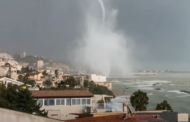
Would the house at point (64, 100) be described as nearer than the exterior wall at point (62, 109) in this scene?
No

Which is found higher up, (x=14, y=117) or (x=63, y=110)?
(x=14, y=117)

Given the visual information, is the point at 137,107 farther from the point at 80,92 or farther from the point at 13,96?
the point at 13,96

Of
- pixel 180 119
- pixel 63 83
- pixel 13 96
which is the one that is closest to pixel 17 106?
pixel 13 96

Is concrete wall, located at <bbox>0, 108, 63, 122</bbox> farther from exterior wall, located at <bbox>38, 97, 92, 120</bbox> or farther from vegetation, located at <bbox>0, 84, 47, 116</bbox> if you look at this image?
exterior wall, located at <bbox>38, 97, 92, 120</bbox>

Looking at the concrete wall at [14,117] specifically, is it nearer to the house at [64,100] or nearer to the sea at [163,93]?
the sea at [163,93]

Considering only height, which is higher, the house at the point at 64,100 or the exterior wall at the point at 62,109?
the house at the point at 64,100

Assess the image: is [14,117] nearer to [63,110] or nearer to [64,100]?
[63,110]

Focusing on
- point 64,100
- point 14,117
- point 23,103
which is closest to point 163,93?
point 64,100

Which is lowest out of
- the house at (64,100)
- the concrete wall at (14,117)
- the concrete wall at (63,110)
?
the concrete wall at (63,110)

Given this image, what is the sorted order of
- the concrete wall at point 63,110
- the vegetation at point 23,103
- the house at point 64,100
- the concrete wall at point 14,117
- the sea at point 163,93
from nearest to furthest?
the concrete wall at point 14,117 → the vegetation at point 23,103 → the concrete wall at point 63,110 → the house at point 64,100 → the sea at point 163,93

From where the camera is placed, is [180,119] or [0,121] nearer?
[0,121]

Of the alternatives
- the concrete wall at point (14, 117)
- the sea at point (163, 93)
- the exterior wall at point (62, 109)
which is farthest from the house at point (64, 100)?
the concrete wall at point (14, 117)
